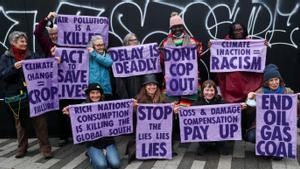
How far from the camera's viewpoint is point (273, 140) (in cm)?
469

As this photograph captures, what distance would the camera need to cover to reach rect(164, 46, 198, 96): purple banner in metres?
5.29

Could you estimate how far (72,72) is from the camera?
212 inches

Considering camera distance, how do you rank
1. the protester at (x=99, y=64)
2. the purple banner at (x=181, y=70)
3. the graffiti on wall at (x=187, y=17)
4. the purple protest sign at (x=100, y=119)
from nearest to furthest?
the purple protest sign at (x=100, y=119), the protester at (x=99, y=64), the purple banner at (x=181, y=70), the graffiti on wall at (x=187, y=17)

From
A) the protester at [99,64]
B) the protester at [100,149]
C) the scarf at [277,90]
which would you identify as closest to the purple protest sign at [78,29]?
the protester at [99,64]

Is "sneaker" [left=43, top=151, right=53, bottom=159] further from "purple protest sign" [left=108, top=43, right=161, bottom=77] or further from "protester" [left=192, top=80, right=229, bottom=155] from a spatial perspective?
"protester" [left=192, top=80, right=229, bottom=155]

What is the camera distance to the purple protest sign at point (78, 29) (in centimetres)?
530

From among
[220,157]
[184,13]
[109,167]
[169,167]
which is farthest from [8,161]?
[184,13]

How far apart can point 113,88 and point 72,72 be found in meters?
0.73

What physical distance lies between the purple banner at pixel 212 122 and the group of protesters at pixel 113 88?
0.52 ft

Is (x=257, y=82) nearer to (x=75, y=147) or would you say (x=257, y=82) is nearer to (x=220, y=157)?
(x=220, y=157)

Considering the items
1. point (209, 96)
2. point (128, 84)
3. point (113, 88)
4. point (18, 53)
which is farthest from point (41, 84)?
point (209, 96)

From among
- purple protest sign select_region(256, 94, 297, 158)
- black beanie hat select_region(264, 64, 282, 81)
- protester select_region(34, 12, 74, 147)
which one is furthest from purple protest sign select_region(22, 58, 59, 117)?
black beanie hat select_region(264, 64, 282, 81)

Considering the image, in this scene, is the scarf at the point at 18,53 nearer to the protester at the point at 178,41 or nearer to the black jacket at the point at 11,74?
the black jacket at the point at 11,74

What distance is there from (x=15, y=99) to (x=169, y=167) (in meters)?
2.35
